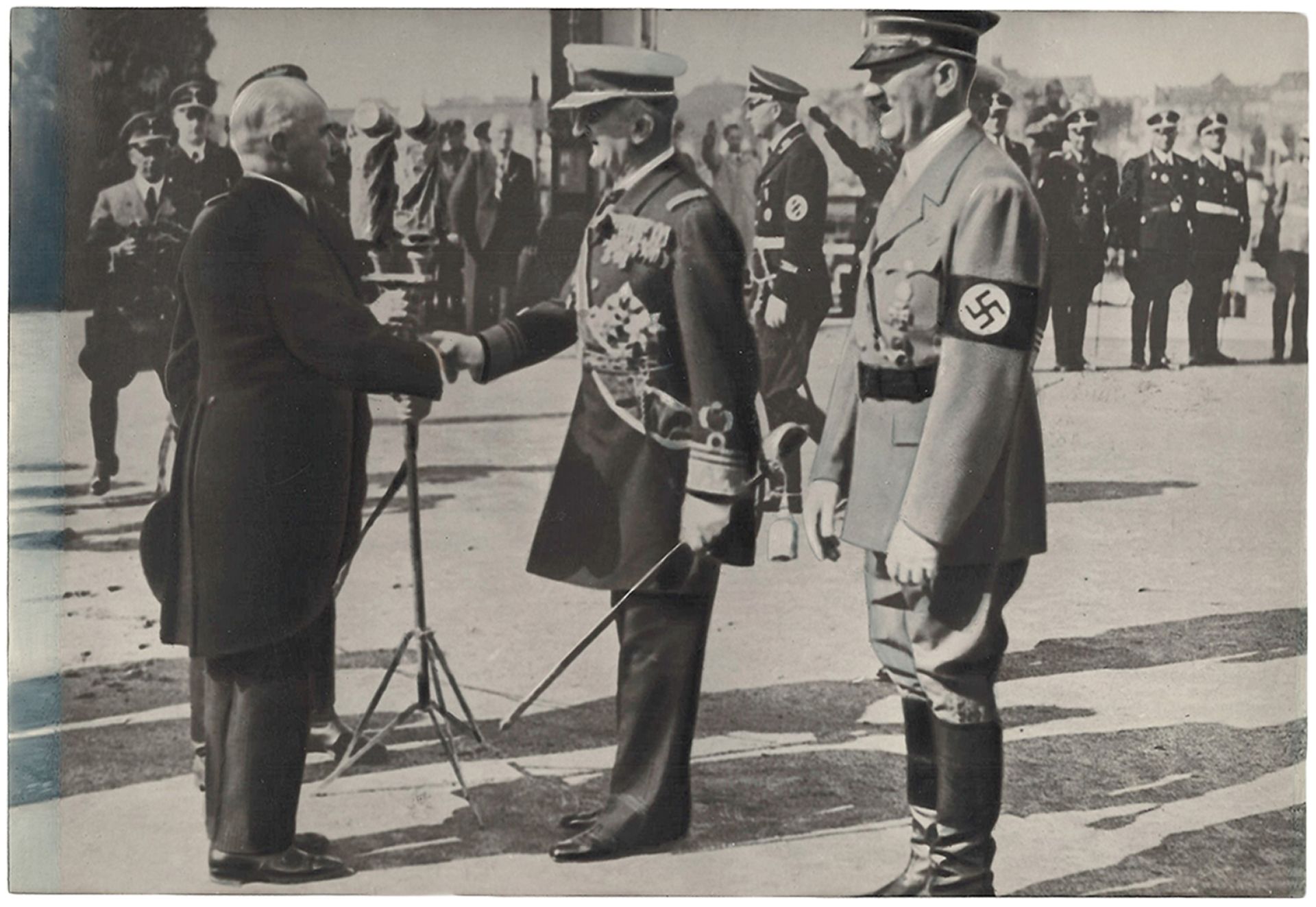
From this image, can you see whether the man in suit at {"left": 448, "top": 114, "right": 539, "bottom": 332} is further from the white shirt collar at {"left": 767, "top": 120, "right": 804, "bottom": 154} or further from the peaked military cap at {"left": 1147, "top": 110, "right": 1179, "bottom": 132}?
the peaked military cap at {"left": 1147, "top": 110, "right": 1179, "bottom": 132}

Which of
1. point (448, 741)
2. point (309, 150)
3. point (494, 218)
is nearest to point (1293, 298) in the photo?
point (494, 218)

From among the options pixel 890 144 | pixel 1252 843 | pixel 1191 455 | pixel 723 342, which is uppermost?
pixel 890 144

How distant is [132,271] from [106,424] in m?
0.46

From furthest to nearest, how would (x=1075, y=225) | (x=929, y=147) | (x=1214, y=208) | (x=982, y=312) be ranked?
(x=1214, y=208) → (x=1075, y=225) → (x=929, y=147) → (x=982, y=312)

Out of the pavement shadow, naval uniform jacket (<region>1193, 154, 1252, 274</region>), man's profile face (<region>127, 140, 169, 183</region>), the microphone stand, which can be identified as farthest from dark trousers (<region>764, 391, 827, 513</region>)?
man's profile face (<region>127, 140, 169, 183</region>)

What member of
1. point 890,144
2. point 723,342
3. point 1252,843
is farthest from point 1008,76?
point 1252,843

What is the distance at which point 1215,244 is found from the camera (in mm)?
5094

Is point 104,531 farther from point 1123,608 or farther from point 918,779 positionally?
point 1123,608

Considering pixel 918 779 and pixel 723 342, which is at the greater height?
pixel 723 342

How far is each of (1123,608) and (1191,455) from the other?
0.50 m

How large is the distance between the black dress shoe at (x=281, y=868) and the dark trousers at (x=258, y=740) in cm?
2

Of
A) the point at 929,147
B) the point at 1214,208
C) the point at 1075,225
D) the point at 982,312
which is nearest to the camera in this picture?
the point at 982,312

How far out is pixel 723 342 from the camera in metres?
4.90

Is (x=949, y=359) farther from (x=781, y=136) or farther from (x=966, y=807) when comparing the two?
(x=966, y=807)
